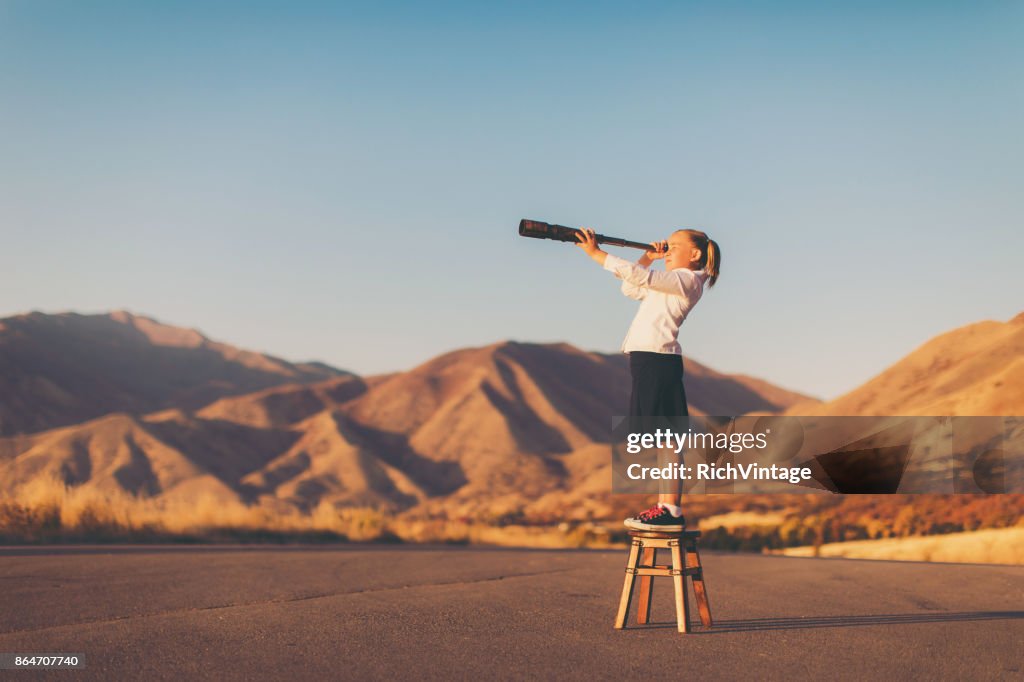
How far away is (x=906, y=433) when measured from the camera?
36750mm

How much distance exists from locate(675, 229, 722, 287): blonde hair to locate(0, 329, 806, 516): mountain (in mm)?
48795

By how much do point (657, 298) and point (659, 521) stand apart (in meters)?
1.43

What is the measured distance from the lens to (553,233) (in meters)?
6.46

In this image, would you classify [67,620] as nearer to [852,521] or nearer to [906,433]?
[852,521]

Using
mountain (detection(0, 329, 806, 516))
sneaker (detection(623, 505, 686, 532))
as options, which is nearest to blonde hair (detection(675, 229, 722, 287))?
sneaker (detection(623, 505, 686, 532))

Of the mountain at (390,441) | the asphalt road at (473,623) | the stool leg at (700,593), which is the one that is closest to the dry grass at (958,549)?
the asphalt road at (473,623)

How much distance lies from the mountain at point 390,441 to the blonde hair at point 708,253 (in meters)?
48.8

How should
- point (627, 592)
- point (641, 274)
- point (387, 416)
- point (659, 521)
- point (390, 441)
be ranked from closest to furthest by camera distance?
point (641, 274)
point (659, 521)
point (627, 592)
point (390, 441)
point (387, 416)

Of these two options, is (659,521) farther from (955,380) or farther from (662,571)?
(955,380)

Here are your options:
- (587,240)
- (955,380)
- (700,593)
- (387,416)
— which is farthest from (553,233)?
(387,416)

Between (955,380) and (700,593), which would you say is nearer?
(700,593)

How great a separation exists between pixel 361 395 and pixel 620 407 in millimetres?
29057

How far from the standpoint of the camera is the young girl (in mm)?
6438

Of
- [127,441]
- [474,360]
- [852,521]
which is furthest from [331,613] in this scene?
[474,360]
